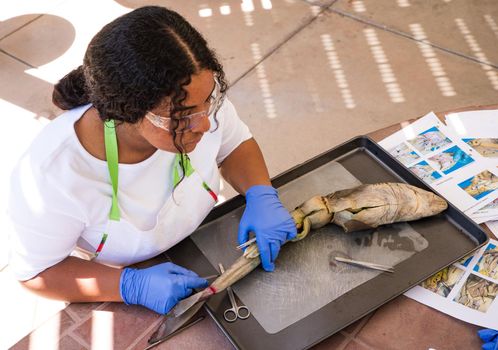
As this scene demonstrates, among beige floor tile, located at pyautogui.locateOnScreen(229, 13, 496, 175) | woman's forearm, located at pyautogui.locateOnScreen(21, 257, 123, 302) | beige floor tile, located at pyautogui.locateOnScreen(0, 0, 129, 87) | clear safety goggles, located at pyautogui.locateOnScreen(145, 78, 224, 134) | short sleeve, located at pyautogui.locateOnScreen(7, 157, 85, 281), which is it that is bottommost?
beige floor tile, located at pyautogui.locateOnScreen(229, 13, 496, 175)

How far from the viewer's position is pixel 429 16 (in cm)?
374

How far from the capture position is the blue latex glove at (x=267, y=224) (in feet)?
5.02

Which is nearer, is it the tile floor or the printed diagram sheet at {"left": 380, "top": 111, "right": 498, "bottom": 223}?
the printed diagram sheet at {"left": 380, "top": 111, "right": 498, "bottom": 223}

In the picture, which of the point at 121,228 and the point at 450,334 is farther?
the point at 121,228

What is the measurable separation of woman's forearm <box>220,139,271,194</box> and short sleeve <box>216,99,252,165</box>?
2 cm

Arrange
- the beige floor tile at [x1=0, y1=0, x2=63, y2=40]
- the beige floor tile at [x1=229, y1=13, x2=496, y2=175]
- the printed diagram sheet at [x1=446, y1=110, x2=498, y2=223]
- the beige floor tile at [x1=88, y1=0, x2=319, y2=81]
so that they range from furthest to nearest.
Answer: the beige floor tile at [x1=0, y1=0, x2=63, y2=40]
the beige floor tile at [x1=88, y1=0, x2=319, y2=81]
the beige floor tile at [x1=229, y1=13, x2=496, y2=175]
the printed diagram sheet at [x1=446, y1=110, x2=498, y2=223]

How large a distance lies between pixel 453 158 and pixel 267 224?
75 centimetres

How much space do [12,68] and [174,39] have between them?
2830mm

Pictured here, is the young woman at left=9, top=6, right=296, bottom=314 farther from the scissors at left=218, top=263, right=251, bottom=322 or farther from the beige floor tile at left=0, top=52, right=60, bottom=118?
the beige floor tile at left=0, top=52, right=60, bottom=118

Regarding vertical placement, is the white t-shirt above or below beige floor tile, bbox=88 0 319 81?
above

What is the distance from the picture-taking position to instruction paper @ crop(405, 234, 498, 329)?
4.71 ft

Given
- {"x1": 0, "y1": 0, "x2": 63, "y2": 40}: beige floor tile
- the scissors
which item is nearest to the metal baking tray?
the scissors

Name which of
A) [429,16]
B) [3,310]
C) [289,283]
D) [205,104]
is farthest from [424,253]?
[429,16]

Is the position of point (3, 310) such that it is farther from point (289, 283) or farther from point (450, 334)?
point (450, 334)
